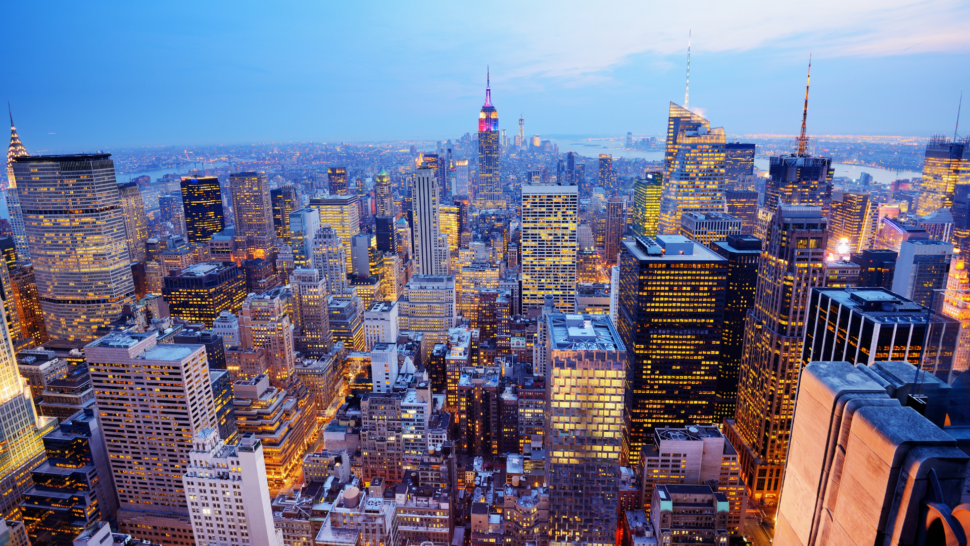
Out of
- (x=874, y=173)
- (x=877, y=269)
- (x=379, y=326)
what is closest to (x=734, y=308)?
(x=877, y=269)

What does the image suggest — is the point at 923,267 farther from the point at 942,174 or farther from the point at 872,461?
the point at 872,461

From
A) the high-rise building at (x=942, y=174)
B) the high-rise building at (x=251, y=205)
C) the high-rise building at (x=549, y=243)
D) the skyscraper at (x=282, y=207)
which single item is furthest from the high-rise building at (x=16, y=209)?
the high-rise building at (x=942, y=174)

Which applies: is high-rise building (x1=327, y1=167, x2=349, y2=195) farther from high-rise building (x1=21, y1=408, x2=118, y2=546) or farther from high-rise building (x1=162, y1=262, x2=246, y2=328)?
high-rise building (x1=21, y1=408, x2=118, y2=546)

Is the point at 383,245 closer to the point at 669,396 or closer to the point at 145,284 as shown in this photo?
the point at 145,284

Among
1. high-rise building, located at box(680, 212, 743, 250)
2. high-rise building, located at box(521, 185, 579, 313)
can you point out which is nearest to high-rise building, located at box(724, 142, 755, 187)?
high-rise building, located at box(680, 212, 743, 250)

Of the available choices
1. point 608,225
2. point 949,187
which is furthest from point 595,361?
point 608,225

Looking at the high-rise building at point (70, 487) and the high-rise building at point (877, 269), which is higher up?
the high-rise building at point (877, 269)

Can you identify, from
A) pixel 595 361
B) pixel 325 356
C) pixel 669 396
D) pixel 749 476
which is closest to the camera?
pixel 595 361

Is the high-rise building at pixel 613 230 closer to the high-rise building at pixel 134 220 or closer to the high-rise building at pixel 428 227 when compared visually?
the high-rise building at pixel 428 227
